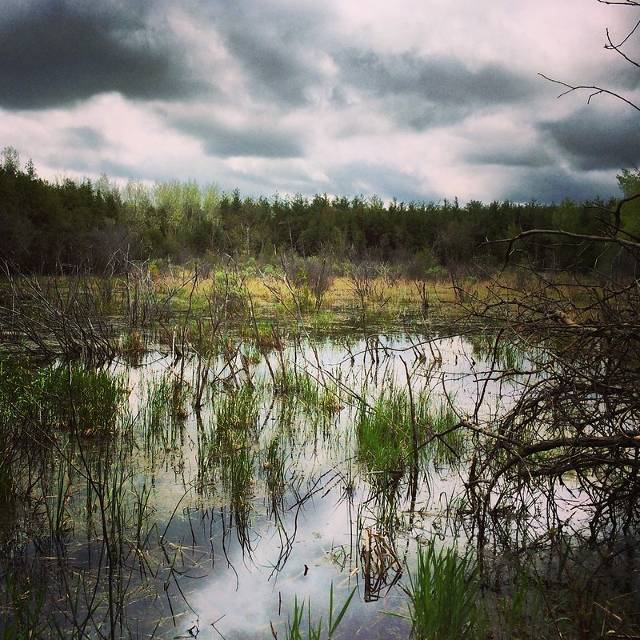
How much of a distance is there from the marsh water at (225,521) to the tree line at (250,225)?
10.0 m

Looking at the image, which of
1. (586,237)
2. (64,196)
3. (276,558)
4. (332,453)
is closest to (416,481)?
(332,453)

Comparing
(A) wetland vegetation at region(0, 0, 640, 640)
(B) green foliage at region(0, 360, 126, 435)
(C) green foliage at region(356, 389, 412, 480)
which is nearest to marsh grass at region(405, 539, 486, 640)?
(A) wetland vegetation at region(0, 0, 640, 640)

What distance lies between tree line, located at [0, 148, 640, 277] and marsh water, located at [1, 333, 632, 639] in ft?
32.9

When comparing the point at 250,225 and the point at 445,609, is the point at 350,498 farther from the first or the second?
the point at 250,225

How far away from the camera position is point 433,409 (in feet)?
19.3

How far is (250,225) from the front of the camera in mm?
33562

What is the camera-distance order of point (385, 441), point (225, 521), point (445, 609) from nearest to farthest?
point (445, 609) → point (225, 521) → point (385, 441)

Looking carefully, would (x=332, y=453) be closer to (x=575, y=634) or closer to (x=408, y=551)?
(x=408, y=551)

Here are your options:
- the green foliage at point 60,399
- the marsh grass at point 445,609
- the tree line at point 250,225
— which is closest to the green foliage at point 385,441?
the marsh grass at point 445,609

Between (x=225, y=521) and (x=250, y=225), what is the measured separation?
31.1m

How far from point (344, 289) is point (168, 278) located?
5883mm

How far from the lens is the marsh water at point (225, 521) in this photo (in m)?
2.49

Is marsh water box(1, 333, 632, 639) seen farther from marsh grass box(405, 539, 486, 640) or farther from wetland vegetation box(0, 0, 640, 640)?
marsh grass box(405, 539, 486, 640)

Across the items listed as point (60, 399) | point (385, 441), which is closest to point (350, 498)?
point (385, 441)
